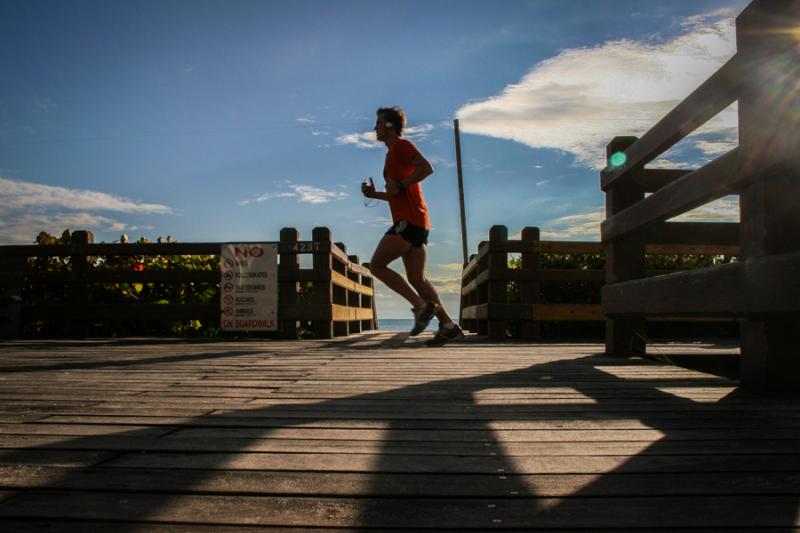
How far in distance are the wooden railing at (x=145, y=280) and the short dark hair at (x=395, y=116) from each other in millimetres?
2307

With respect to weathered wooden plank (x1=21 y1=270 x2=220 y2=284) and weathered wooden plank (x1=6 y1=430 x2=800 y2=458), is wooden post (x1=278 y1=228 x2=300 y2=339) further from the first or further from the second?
weathered wooden plank (x1=6 y1=430 x2=800 y2=458)

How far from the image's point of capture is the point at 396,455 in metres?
1.74

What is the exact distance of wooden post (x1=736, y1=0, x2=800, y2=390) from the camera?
8.61 ft

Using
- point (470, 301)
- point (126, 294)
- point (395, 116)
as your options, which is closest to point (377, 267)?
point (395, 116)

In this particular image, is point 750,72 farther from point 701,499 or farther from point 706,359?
point 706,359

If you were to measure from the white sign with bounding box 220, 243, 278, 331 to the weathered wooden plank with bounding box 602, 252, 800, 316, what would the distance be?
508 centimetres

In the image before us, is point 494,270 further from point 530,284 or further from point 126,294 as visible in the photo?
point 126,294

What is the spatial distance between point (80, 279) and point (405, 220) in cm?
513

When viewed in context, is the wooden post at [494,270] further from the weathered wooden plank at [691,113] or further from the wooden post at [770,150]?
the wooden post at [770,150]

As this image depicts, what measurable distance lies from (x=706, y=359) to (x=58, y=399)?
14.2 ft

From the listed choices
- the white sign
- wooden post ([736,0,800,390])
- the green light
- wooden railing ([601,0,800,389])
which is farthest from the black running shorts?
wooden post ([736,0,800,390])

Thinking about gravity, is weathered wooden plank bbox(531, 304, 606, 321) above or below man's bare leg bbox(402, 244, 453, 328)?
A: below

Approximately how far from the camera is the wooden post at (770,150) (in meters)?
2.62

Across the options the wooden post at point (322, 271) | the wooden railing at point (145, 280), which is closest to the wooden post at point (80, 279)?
the wooden railing at point (145, 280)
